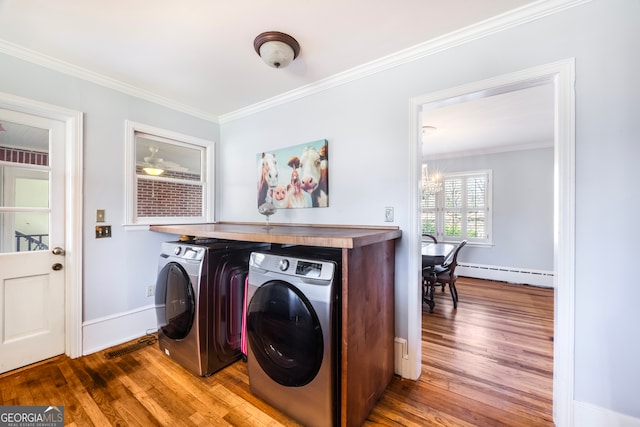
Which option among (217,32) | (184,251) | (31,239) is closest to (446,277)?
(184,251)

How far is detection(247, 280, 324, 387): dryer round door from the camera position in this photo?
54.6 inches

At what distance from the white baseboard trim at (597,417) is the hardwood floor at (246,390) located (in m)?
0.17

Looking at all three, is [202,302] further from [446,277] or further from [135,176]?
[446,277]

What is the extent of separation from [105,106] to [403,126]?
Result: 2.58m

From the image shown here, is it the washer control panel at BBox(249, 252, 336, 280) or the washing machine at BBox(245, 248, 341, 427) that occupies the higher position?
the washer control panel at BBox(249, 252, 336, 280)

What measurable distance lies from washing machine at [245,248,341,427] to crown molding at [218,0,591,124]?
5.21 feet

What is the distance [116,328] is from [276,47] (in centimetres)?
275

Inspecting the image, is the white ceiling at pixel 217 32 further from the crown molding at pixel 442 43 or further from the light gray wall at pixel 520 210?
the light gray wall at pixel 520 210

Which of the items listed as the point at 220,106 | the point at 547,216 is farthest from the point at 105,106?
the point at 547,216

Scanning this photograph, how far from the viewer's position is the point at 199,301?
Answer: 6.11 ft

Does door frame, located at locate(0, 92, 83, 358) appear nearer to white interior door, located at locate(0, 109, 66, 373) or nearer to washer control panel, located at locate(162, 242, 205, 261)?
white interior door, located at locate(0, 109, 66, 373)

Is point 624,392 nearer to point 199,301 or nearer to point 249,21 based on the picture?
point 199,301

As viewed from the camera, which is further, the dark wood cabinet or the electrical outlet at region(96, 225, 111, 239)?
the electrical outlet at region(96, 225, 111, 239)

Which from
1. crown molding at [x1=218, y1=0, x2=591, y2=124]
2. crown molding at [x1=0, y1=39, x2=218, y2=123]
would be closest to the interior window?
crown molding at [x1=0, y1=39, x2=218, y2=123]
